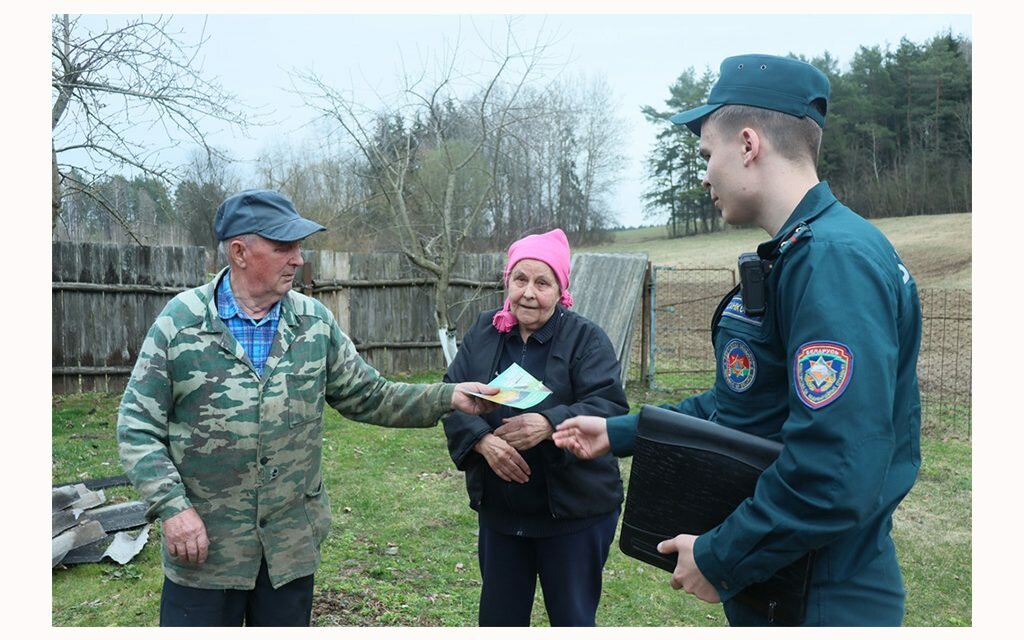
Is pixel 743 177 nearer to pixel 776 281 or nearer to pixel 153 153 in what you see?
pixel 776 281

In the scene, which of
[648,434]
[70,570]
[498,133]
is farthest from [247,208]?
[498,133]

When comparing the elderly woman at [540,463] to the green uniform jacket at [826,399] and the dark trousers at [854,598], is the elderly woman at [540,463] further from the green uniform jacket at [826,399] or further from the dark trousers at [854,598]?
the dark trousers at [854,598]

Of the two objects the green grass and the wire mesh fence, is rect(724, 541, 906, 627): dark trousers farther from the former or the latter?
the wire mesh fence

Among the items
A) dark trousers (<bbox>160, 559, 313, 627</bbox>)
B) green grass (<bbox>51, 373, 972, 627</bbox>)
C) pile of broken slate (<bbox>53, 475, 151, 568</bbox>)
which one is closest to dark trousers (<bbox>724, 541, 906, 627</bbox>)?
dark trousers (<bbox>160, 559, 313, 627</bbox>)

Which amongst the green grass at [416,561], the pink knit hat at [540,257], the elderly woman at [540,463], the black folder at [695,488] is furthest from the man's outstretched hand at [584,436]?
the green grass at [416,561]

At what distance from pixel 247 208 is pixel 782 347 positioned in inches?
79.7

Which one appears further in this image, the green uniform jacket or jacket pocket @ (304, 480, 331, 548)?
jacket pocket @ (304, 480, 331, 548)

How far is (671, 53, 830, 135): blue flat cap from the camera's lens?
216cm

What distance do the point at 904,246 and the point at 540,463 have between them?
28.1 m

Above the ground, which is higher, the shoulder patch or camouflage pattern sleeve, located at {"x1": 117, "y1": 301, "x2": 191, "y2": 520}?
the shoulder patch

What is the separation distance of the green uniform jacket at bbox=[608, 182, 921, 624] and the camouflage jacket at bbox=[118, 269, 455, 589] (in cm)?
163

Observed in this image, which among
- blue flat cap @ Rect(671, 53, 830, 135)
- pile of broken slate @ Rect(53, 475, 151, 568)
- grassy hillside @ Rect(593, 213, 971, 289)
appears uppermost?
grassy hillside @ Rect(593, 213, 971, 289)

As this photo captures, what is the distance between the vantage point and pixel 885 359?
181cm

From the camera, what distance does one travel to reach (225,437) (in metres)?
2.88
